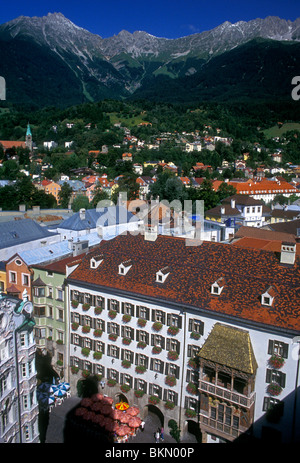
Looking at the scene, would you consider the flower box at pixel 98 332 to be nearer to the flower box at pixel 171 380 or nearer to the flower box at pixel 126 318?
the flower box at pixel 126 318

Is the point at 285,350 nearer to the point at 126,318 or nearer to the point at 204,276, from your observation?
the point at 204,276

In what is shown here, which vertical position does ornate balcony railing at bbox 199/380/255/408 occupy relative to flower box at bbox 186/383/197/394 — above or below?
above

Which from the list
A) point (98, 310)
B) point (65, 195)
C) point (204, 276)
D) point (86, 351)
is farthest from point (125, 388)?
point (65, 195)

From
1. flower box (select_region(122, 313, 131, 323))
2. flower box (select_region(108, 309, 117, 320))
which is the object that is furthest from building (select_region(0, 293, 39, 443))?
flower box (select_region(122, 313, 131, 323))

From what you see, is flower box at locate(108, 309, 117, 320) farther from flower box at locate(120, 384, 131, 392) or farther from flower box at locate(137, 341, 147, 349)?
flower box at locate(120, 384, 131, 392)

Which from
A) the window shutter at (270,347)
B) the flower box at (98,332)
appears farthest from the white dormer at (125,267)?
the window shutter at (270,347)
